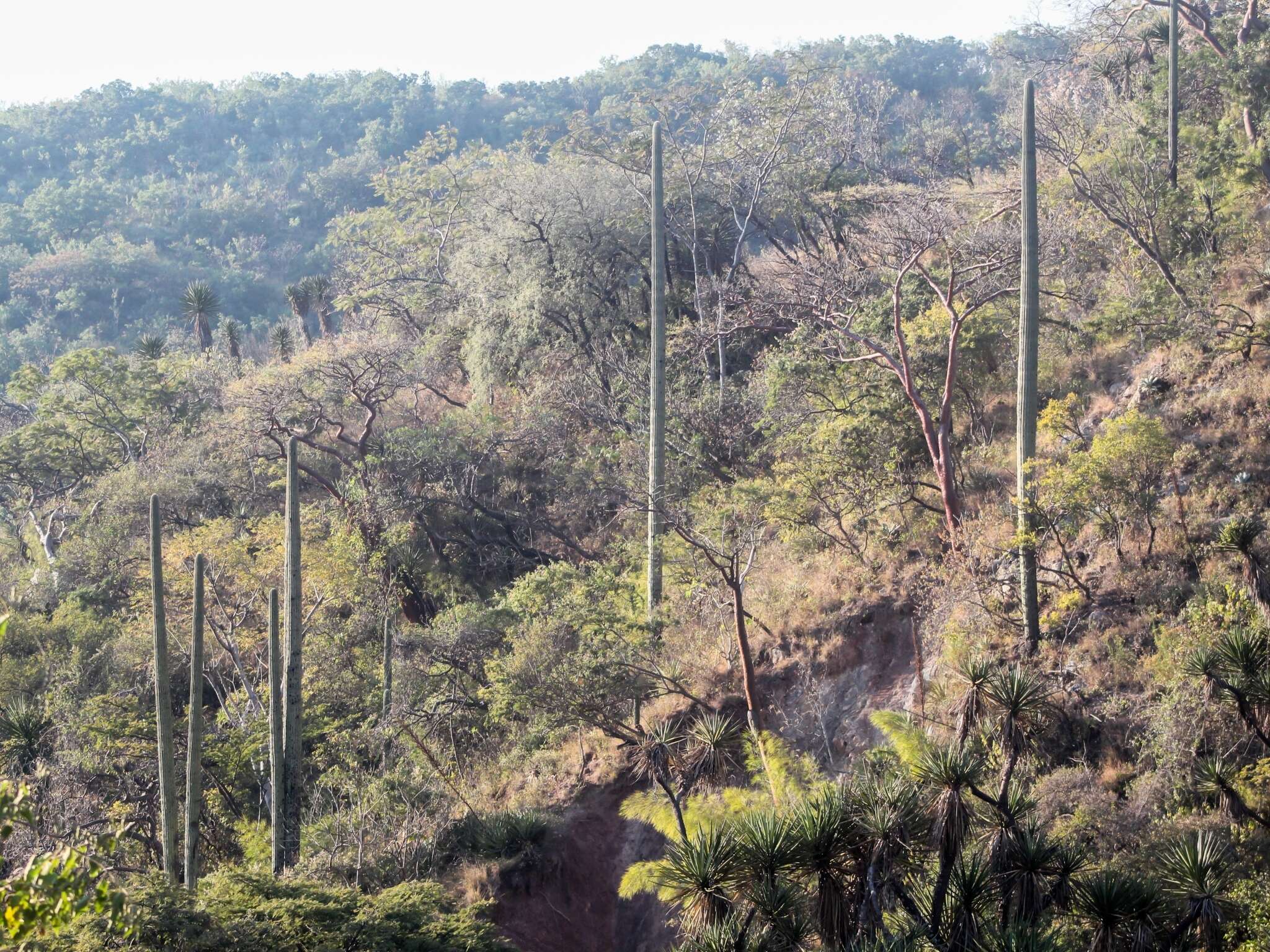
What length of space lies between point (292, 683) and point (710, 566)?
655 centimetres

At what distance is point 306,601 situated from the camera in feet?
78.7

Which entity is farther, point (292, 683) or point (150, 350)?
point (150, 350)

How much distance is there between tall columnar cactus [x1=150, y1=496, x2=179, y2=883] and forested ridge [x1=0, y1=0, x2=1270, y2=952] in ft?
0.31

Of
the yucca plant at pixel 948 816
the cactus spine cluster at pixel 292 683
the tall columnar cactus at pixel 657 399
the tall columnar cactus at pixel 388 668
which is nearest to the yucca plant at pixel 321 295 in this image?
the tall columnar cactus at pixel 388 668

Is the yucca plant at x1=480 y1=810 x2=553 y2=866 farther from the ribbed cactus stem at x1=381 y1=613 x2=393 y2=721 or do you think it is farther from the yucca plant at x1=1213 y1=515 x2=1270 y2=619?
the yucca plant at x1=1213 y1=515 x2=1270 y2=619

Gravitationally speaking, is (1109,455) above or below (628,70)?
below

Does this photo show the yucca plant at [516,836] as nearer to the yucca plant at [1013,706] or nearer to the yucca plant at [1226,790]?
the yucca plant at [1013,706]

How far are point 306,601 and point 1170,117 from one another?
61.4 ft

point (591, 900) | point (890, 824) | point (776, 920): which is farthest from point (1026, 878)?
point (591, 900)

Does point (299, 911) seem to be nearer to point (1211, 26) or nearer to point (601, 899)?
point (601, 899)

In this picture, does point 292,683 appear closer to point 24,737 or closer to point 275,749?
point 275,749

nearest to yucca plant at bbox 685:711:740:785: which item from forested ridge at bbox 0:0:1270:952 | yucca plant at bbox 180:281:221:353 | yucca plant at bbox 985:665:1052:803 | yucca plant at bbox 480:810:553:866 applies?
forested ridge at bbox 0:0:1270:952

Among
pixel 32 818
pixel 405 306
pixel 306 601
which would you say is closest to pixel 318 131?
pixel 405 306

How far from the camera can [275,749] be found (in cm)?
1688
